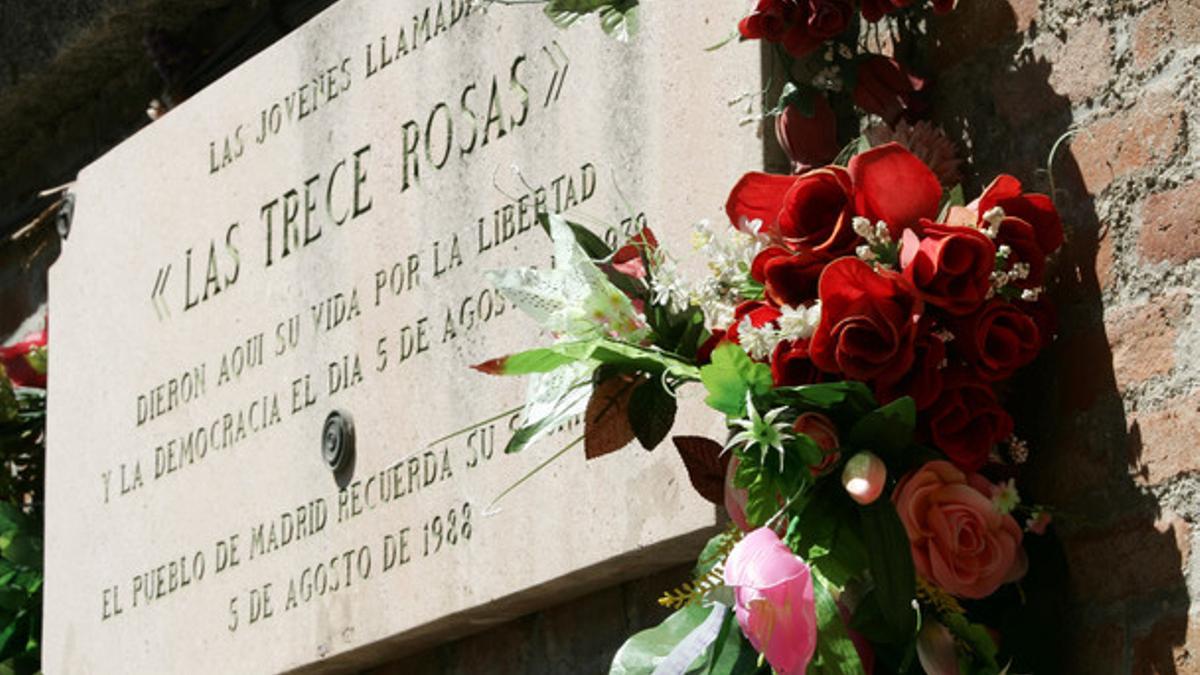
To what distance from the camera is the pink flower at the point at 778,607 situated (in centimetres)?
271

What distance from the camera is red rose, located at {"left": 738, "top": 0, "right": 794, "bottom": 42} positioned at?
3.09 meters

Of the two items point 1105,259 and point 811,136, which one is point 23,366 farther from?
point 1105,259

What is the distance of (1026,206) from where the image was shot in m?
2.86

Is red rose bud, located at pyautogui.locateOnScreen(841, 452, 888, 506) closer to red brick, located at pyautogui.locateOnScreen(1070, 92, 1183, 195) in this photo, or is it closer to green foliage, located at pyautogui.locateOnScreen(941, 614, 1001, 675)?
green foliage, located at pyautogui.locateOnScreen(941, 614, 1001, 675)

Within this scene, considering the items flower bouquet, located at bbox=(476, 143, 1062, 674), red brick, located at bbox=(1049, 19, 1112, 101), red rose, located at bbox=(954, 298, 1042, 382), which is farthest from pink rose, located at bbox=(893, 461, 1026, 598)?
red brick, located at bbox=(1049, 19, 1112, 101)

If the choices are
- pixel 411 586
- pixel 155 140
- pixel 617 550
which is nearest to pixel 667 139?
pixel 617 550

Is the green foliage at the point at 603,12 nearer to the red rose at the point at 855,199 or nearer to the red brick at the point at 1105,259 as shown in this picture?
the red rose at the point at 855,199

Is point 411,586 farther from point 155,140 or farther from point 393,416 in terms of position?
point 155,140

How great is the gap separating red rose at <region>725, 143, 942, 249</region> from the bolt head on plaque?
4.22 ft

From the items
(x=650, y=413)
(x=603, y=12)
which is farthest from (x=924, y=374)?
(x=603, y=12)

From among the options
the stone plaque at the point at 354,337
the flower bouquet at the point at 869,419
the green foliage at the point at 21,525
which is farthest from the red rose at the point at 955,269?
the green foliage at the point at 21,525

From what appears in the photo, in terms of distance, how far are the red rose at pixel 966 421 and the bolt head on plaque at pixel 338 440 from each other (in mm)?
1438

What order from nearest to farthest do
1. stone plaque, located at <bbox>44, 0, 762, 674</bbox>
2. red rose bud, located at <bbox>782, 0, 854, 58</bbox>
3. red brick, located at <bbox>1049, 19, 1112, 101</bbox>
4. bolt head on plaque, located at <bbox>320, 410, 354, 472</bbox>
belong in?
red brick, located at <bbox>1049, 19, 1112, 101</bbox>
red rose bud, located at <bbox>782, 0, 854, 58</bbox>
stone plaque, located at <bbox>44, 0, 762, 674</bbox>
bolt head on plaque, located at <bbox>320, 410, 354, 472</bbox>

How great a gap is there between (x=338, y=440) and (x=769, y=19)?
1262 millimetres
